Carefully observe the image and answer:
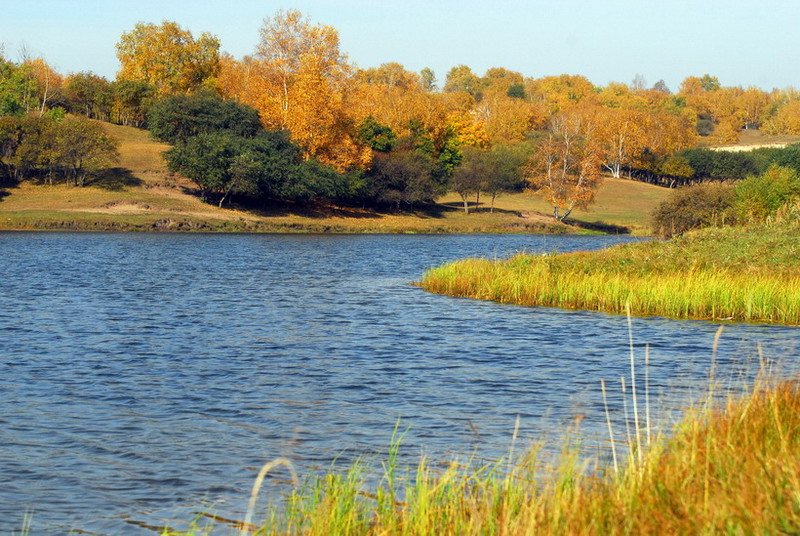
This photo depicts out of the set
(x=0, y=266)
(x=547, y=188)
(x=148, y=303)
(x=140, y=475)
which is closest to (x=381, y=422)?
(x=140, y=475)

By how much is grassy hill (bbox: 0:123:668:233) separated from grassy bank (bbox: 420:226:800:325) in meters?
53.2

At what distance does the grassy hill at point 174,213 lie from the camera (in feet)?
288

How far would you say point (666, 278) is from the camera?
31.5 meters

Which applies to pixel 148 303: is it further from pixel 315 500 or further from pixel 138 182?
pixel 138 182

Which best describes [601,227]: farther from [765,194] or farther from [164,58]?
[164,58]

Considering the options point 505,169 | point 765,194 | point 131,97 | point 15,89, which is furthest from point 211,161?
point 765,194

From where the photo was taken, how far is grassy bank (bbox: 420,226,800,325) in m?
28.8

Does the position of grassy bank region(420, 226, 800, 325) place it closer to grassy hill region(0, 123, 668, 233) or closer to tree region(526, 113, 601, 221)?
grassy hill region(0, 123, 668, 233)

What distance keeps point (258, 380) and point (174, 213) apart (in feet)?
243

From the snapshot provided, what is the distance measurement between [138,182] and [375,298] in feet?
221

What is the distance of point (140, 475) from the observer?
13047mm

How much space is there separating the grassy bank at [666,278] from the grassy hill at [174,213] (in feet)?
174

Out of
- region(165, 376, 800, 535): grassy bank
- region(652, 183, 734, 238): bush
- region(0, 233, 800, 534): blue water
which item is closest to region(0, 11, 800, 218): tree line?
region(652, 183, 734, 238): bush

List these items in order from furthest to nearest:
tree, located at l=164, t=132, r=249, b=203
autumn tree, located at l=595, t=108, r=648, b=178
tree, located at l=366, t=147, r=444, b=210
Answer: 1. autumn tree, located at l=595, t=108, r=648, b=178
2. tree, located at l=366, t=147, r=444, b=210
3. tree, located at l=164, t=132, r=249, b=203
